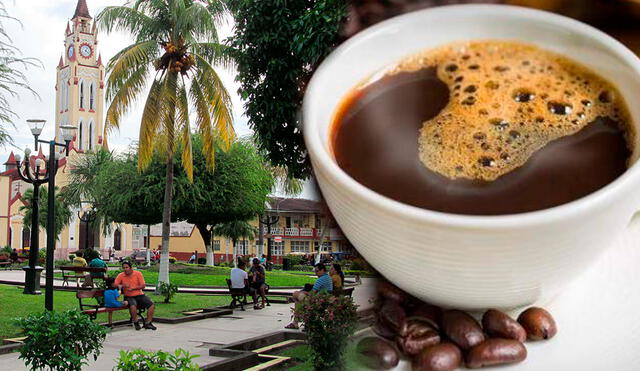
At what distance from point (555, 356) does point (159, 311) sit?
1184cm

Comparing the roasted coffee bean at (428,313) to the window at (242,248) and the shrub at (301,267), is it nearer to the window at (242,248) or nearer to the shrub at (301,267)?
the shrub at (301,267)

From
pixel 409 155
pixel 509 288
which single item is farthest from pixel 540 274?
pixel 409 155

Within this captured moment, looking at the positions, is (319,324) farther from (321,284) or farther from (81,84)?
(81,84)

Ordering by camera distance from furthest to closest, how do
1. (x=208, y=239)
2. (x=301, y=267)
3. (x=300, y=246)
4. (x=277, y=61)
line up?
(x=300, y=246), (x=301, y=267), (x=208, y=239), (x=277, y=61)

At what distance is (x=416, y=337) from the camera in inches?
38.6

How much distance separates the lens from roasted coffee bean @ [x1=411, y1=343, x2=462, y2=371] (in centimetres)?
89

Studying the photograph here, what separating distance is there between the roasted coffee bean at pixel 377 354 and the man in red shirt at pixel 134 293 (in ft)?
30.6

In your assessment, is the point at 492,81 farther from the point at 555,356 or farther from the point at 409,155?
the point at 555,356

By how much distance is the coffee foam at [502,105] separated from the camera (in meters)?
1.01

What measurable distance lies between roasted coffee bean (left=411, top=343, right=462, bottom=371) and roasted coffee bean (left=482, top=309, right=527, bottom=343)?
0.26 feet

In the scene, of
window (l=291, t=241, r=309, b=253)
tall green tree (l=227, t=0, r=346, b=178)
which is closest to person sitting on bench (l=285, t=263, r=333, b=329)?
tall green tree (l=227, t=0, r=346, b=178)

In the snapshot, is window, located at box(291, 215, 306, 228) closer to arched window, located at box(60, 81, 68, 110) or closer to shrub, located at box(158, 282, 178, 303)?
shrub, located at box(158, 282, 178, 303)

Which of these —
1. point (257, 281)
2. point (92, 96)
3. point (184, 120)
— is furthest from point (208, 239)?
point (92, 96)

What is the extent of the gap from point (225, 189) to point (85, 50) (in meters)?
56.2
